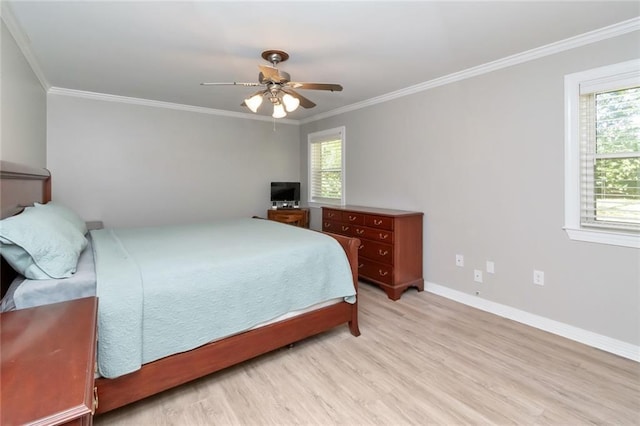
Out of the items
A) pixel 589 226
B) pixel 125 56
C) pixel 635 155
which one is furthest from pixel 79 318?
pixel 635 155

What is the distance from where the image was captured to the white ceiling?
2078 mm

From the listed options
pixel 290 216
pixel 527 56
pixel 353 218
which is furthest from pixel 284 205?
pixel 527 56

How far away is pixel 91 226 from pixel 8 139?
1.65 metres

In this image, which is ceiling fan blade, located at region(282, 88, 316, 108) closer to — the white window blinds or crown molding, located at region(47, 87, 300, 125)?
the white window blinds

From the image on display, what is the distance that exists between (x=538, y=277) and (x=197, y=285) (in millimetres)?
2749

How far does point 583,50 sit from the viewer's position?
2484mm

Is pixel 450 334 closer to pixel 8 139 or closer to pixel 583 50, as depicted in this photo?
pixel 583 50

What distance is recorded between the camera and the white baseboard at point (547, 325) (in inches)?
92.4

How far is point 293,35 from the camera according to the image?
2428mm

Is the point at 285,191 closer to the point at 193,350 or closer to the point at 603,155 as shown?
the point at 193,350

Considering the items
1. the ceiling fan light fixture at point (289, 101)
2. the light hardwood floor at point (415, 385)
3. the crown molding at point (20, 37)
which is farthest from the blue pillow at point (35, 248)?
the ceiling fan light fixture at point (289, 101)

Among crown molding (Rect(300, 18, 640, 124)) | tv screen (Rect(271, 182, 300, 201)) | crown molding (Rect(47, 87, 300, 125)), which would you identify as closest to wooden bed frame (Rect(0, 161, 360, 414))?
crown molding (Rect(47, 87, 300, 125))

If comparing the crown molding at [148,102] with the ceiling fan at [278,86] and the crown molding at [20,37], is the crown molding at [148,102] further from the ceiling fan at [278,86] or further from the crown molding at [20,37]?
the ceiling fan at [278,86]

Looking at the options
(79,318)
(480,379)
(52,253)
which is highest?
(52,253)
